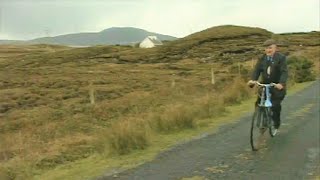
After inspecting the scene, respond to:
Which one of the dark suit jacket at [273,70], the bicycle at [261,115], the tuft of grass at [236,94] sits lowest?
the tuft of grass at [236,94]

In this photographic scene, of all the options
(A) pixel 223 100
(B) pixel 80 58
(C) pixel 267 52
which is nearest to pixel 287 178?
(C) pixel 267 52

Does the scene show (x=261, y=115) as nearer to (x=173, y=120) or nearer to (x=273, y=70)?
(x=273, y=70)

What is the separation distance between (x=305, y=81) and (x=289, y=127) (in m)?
19.0

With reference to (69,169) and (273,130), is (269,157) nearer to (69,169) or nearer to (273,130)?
(273,130)

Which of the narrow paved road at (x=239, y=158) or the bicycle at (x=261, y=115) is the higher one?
the bicycle at (x=261, y=115)

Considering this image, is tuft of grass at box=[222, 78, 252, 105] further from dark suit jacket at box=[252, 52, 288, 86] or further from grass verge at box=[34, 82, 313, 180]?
dark suit jacket at box=[252, 52, 288, 86]

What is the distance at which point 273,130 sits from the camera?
11.2 m

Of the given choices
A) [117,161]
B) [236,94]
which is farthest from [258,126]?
[236,94]

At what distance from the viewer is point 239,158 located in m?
9.11

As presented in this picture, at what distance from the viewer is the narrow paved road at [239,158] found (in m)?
7.89

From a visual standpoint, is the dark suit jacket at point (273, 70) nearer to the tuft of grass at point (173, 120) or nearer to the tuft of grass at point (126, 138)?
the tuft of grass at point (126, 138)

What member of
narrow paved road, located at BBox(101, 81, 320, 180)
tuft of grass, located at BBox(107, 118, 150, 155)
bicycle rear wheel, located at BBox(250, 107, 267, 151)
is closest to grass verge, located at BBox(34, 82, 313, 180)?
tuft of grass, located at BBox(107, 118, 150, 155)

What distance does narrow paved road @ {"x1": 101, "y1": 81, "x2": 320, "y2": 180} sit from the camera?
7887 mm

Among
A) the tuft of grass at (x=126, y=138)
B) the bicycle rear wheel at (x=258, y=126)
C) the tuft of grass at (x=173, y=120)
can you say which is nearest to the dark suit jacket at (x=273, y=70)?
the bicycle rear wheel at (x=258, y=126)
